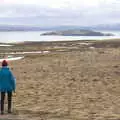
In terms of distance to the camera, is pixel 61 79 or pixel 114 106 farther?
pixel 61 79

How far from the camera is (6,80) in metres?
16.0

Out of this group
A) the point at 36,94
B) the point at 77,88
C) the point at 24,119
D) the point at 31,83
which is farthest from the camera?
the point at 31,83

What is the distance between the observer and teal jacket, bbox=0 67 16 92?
1596cm

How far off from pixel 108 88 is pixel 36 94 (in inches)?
136

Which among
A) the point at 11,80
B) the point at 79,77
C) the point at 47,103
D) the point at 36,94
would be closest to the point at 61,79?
the point at 79,77

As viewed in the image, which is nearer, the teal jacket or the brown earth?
the teal jacket

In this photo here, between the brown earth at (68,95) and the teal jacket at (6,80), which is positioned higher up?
the teal jacket at (6,80)

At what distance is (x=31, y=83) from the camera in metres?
25.0

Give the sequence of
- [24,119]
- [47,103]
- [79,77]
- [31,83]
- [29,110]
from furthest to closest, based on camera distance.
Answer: [79,77] → [31,83] → [47,103] → [29,110] → [24,119]

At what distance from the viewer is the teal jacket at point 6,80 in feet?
52.4

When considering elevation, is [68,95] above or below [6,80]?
below

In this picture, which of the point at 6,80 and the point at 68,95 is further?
the point at 68,95

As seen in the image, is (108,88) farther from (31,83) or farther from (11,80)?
(11,80)

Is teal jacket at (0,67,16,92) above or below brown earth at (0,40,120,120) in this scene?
above
